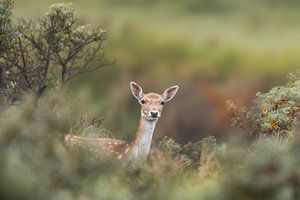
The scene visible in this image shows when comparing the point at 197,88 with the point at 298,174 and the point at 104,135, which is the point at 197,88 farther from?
the point at 298,174

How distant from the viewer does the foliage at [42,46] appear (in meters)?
23.5

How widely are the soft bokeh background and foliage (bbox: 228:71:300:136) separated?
37.7m

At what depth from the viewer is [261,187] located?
15414 mm

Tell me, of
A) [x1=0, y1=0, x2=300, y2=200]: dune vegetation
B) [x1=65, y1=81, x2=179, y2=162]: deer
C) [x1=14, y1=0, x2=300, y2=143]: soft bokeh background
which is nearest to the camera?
[x1=0, y1=0, x2=300, y2=200]: dune vegetation

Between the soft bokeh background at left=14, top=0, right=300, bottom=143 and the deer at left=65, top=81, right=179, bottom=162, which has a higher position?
the soft bokeh background at left=14, top=0, right=300, bottom=143

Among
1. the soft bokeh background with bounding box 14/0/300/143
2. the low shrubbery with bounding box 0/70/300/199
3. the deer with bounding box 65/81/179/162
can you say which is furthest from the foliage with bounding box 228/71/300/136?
the soft bokeh background with bounding box 14/0/300/143

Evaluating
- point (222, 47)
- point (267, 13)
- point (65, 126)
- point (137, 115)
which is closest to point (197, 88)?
point (222, 47)

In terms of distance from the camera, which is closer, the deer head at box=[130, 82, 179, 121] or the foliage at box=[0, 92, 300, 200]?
the foliage at box=[0, 92, 300, 200]

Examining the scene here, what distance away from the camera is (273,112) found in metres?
22.2

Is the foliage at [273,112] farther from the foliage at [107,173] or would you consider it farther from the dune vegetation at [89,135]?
the foliage at [107,173]

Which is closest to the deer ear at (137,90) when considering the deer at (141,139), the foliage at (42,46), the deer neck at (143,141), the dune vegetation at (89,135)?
Result: the deer at (141,139)

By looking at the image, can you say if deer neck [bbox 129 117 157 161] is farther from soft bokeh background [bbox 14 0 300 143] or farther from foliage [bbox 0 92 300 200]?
soft bokeh background [bbox 14 0 300 143]

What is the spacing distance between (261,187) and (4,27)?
28.1 ft

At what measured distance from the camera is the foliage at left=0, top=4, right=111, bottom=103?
77.1 ft
